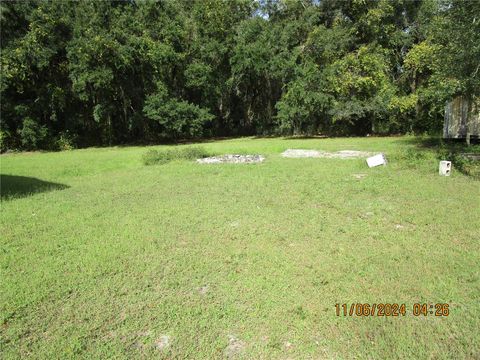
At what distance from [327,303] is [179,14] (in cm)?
2168

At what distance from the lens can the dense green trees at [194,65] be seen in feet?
59.0

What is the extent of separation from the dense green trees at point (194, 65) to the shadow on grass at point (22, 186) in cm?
928

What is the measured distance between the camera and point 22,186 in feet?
28.8

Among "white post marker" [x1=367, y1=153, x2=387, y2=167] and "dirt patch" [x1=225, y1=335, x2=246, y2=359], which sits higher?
"white post marker" [x1=367, y1=153, x2=387, y2=167]

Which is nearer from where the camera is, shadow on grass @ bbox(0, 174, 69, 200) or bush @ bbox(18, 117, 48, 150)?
shadow on grass @ bbox(0, 174, 69, 200)

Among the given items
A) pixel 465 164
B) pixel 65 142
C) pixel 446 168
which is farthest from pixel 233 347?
pixel 65 142

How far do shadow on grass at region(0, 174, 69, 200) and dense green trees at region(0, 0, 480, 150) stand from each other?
30.5 ft

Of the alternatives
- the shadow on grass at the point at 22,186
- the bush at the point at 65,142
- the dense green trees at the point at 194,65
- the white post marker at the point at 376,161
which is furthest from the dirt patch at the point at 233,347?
the bush at the point at 65,142

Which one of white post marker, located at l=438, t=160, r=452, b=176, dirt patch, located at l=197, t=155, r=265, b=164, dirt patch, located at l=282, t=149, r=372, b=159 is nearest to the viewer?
white post marker, located at l=438, t=160, r=452, b=176

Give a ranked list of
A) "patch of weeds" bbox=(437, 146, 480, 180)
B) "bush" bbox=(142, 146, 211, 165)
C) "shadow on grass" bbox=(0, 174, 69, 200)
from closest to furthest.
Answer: "shadow on grass" bbox=(0, 174, 69, 200) → "patch of weeds" bbox=(437, 146, 480, 180) → "bush" bbox=(142, 146, 211, 165)

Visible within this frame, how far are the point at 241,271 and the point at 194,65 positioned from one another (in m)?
19.0

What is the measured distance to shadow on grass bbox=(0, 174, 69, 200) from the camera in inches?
307
